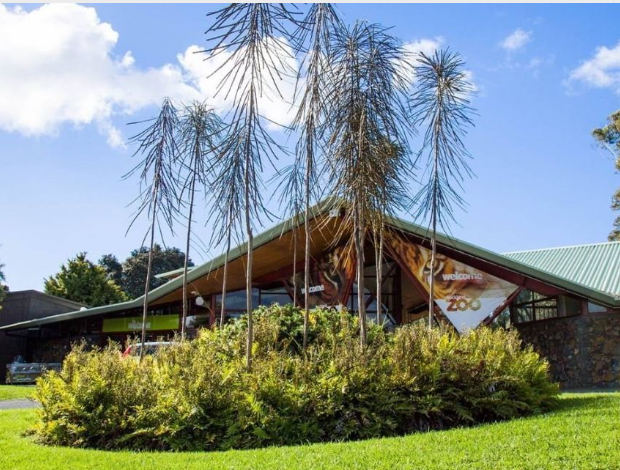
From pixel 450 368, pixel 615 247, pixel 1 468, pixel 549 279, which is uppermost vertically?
pixel 615 247

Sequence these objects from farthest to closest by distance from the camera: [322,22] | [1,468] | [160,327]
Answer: [160,327] < [322,22] < [1,468]

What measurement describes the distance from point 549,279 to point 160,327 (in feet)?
60.0

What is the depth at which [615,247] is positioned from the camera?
24.1m

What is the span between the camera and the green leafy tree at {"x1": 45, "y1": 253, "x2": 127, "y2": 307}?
1724 inches

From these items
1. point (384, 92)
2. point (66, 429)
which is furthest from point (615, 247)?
point (66, 429)

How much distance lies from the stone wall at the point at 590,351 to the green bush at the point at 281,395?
980cm

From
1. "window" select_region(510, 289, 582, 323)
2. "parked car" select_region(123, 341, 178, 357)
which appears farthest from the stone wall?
"parked car" select_region(123, 341, 178, 357)

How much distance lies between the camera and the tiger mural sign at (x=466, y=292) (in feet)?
63.5

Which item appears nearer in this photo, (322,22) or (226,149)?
(226,149)

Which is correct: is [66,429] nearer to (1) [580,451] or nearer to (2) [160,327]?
(1) [580,451]

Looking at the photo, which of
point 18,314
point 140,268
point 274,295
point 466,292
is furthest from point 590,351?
point 140,268

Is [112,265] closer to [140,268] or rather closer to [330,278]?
[140,268]

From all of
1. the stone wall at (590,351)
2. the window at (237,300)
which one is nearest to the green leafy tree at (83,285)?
the window at (237,300)

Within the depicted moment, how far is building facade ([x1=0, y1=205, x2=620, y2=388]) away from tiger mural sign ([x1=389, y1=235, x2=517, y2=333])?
0.03 m
